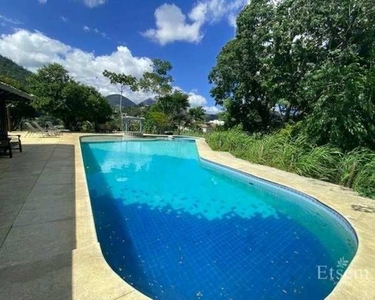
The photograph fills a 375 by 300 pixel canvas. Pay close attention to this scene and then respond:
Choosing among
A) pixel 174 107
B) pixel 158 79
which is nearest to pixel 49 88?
pixel 158 79

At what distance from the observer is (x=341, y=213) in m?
4.56

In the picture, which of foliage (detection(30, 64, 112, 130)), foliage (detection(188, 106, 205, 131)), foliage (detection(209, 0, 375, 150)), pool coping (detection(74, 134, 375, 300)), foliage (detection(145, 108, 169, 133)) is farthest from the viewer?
foliage (detection(188, 106, 205, 131))

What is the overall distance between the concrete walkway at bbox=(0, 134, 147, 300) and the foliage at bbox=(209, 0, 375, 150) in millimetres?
7730

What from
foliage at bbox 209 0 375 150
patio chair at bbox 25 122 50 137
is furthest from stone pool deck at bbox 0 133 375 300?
patio chair at bbox 25 122 50 137

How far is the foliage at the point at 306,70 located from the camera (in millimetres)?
7617

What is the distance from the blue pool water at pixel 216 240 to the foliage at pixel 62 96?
1673 cm

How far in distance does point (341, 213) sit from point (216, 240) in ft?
8.32

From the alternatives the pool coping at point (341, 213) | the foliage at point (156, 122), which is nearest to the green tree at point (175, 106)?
the foliage at point (156, 122)

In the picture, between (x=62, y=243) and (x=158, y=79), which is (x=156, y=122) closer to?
(x=158, y=79)

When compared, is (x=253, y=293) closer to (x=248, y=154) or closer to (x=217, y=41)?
(x=248, y=154)

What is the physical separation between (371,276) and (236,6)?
56.8 feet

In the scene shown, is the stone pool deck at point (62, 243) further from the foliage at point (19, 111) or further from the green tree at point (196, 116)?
the green tree at point (196, 116)

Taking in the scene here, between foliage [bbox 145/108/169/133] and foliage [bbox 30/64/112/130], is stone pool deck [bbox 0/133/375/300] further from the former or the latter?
foliage [bbox 145/108/169/133]

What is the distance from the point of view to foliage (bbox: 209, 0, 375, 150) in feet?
25.0
